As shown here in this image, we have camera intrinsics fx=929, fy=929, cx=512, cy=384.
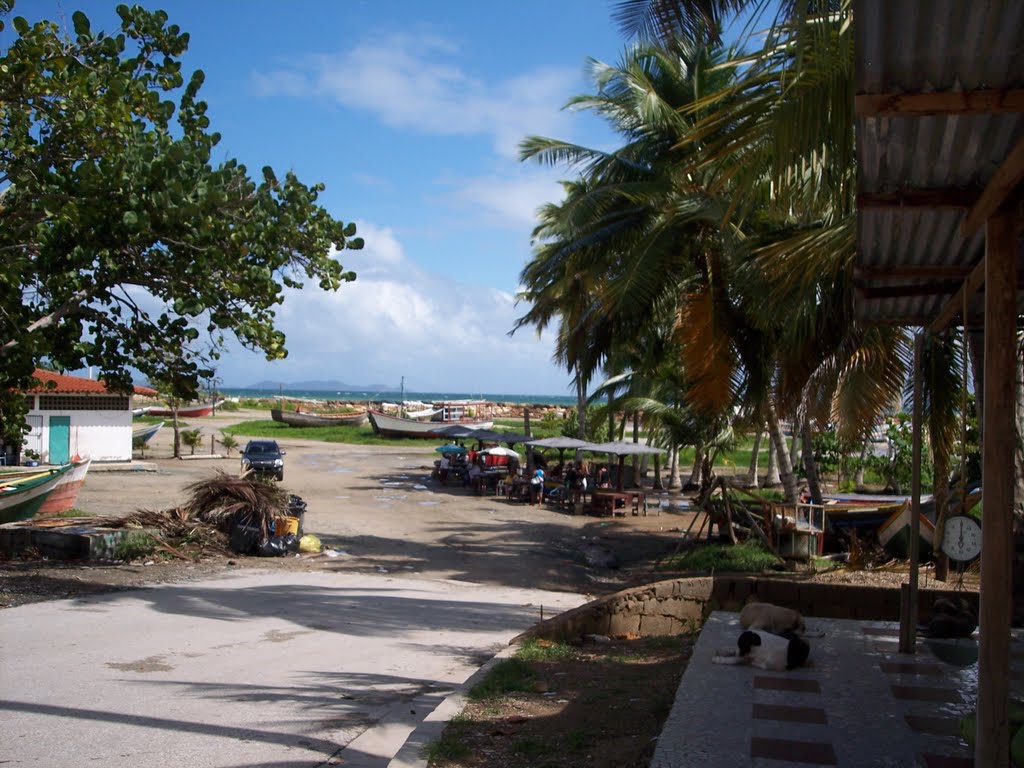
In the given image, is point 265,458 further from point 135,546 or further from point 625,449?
Answer: point 135,546

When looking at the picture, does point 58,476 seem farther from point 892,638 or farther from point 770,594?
point 892,638

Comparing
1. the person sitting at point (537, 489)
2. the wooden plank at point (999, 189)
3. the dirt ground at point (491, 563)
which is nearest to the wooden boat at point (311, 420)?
the dirt ground at point (491, 563)

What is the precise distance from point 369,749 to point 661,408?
20213 millimetres

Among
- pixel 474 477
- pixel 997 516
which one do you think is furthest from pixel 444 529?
pixel 997 516

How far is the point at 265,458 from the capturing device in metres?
30.5

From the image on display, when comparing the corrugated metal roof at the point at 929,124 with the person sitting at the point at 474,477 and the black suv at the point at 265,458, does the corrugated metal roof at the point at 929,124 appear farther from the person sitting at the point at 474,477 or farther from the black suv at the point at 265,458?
the black suv at the point at 265,458

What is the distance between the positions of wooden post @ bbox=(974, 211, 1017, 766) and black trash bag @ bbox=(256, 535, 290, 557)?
14675mm

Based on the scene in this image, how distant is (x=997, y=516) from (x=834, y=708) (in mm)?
2709

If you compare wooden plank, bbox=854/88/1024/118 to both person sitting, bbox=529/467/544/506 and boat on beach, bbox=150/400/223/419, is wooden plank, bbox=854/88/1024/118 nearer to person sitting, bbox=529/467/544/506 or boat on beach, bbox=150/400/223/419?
person sitting, bbox=529/467/544/506

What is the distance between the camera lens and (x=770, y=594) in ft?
32.8

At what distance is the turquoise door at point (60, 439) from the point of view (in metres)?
31.7

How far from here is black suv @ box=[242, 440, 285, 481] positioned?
29.8 meters

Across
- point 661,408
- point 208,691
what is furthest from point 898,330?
point 661,408

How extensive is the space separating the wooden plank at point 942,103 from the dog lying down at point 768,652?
4.60 meters
